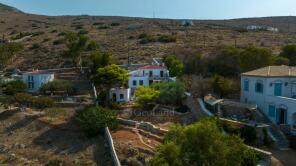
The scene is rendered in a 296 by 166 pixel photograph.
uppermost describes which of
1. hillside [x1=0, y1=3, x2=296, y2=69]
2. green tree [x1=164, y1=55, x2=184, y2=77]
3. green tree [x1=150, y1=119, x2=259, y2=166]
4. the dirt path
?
hillside [x1=0, y1=3, x2=296, y2=69]

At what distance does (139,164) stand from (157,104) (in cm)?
1207

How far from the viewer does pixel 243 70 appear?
4028 centimetres

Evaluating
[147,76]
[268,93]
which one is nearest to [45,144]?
[147,76]

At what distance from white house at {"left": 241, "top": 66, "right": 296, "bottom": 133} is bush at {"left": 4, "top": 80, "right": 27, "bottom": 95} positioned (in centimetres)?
2747

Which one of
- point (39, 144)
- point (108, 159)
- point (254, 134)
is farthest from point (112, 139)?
point (254, 134)

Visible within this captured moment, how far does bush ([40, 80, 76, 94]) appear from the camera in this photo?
149 ft

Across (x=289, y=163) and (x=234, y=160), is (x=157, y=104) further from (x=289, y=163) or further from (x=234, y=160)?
(x=234, y=160)

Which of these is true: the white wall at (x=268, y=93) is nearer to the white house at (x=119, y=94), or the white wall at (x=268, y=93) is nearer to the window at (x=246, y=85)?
the window at (x=246, y=85)

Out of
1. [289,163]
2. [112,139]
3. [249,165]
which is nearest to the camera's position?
[249,165]

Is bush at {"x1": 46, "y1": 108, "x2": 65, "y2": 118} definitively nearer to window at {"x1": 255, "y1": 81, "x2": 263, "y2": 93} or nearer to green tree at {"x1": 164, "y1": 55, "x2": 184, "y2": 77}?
green tree at {"x1": 164, "y1": 55, "x2": 184, "y2": 77}

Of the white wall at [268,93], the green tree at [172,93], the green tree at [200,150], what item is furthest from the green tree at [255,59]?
the green tree at [200,150]

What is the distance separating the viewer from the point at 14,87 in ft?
148

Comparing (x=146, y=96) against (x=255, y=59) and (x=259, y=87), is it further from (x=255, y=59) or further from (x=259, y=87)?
(x=255, y=59)

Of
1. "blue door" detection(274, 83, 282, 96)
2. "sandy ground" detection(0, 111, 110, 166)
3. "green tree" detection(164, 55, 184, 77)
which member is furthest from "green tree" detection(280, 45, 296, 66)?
"sandy ground" detection(0, 111, 110, 166)
